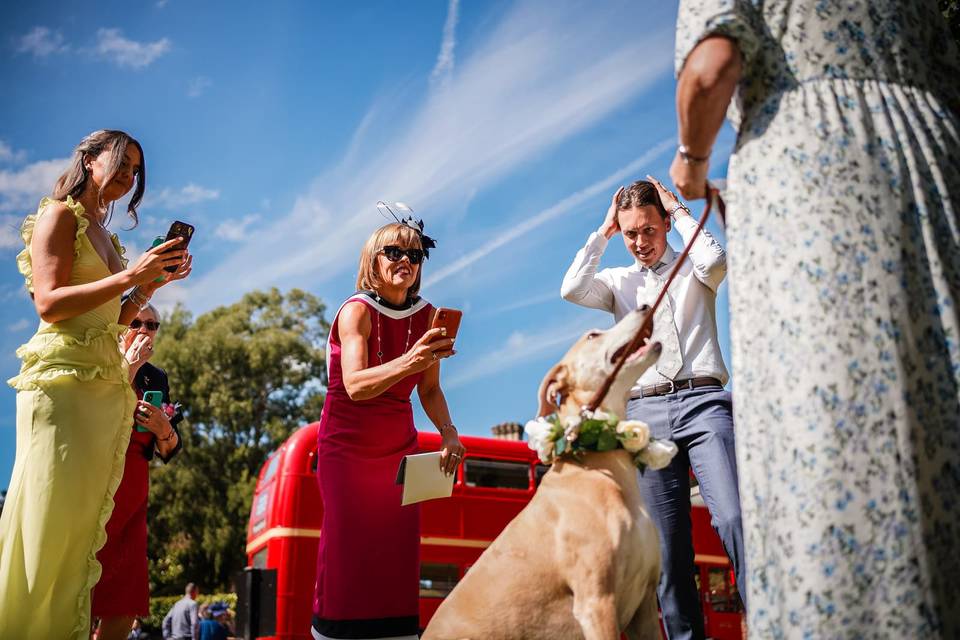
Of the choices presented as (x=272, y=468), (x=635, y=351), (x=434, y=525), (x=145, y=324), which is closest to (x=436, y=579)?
(x=434, y=525)

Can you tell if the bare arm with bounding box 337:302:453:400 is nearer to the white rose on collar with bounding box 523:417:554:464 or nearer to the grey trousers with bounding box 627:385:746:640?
the white rose on collar with bounding box 523:417:554:464

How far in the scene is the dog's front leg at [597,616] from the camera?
3.00m

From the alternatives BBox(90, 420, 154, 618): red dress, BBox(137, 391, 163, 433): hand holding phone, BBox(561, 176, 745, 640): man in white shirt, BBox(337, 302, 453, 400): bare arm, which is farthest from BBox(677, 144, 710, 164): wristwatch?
BBox(137, 391, 163, 433): hand holding phone

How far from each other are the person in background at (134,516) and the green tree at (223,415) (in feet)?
82.6

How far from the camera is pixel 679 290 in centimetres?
450

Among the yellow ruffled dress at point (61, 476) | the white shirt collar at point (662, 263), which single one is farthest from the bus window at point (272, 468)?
the yellow ruffled dress at point (61, 476)

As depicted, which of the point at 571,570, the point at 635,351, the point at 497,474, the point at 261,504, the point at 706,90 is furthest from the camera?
the point at 261,504

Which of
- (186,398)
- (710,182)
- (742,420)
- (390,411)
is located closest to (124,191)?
(390,411)

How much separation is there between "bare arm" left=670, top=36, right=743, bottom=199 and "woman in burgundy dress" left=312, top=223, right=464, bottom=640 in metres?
1.66

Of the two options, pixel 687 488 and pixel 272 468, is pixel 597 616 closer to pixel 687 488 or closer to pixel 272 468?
pixel 687 488

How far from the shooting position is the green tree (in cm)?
2880

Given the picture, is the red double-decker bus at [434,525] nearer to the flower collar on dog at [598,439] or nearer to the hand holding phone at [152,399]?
the hand holding phone at [152,399]

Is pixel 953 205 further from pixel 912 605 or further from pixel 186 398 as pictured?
pixel 186 398

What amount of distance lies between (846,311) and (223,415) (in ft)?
105
